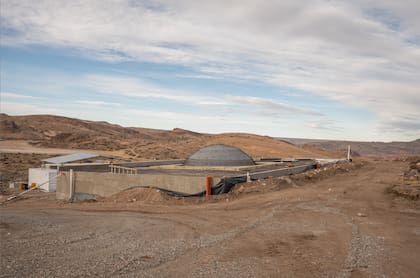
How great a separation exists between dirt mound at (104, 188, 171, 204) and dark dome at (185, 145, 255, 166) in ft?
25.2

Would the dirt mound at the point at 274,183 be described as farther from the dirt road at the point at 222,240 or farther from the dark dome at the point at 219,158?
the dark dome at the point at 219,158

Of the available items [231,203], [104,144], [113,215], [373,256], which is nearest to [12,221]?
[113,215]

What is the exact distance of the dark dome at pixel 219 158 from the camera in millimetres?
23688

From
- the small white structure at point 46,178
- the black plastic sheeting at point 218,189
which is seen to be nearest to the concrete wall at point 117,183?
the black plastic sheeting at point 218,189

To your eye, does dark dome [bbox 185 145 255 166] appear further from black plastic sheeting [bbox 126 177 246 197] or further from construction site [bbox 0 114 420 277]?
black plastic sheeting [bbox 126 177 246 197]

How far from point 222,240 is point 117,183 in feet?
32.2

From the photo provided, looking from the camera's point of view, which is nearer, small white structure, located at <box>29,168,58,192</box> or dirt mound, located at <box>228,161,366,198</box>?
dirt mound, located at <box>228,161,366,198</box>

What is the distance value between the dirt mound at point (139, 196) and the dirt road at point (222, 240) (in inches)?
35.7

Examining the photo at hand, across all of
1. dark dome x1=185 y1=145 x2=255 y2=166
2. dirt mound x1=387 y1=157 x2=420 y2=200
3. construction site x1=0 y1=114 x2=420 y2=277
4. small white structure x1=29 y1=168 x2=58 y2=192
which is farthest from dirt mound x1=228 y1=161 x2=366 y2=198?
small white structure x1=29 y1=168 x2=58 y2=192

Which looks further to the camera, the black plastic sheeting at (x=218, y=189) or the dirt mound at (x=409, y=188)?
the black plastic sheeting at (x=218, y=189)

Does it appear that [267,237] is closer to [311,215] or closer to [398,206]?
[311,215]

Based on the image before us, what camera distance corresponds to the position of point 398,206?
1374 cm

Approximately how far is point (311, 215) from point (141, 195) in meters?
7.33

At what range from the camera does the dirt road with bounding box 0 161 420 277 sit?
23.0 ft
